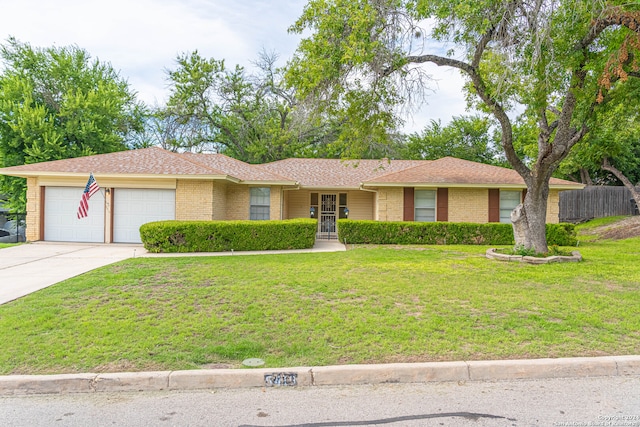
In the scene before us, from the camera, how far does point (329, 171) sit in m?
22.2

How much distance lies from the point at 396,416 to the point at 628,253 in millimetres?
12303

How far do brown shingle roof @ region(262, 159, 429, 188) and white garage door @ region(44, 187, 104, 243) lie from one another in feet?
27.9

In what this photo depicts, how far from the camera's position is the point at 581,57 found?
9352 mm

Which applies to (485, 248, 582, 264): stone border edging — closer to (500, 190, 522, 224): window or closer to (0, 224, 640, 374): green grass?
(0, 224, 640, 374): green grass

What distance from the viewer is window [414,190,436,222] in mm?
17781

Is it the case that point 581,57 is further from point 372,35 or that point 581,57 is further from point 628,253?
→ point 628,253

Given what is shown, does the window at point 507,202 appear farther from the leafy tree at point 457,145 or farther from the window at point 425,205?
the leafy tree at point 457,145

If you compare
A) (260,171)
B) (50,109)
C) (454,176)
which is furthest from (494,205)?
(50,109)

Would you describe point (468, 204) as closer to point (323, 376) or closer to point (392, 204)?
point (392, 204)

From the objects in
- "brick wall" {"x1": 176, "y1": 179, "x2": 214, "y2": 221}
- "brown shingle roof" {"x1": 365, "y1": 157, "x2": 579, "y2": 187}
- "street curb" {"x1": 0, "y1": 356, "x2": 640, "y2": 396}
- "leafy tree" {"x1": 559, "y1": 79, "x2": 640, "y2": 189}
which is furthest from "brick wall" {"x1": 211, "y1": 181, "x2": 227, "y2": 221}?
"leafy tree" {"x1": 559, "y1": 79, "x2": 640, "y2": 189}

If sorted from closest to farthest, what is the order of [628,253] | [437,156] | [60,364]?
[60,364]
[628,253]
[437,156]

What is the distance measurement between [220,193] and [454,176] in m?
10.2

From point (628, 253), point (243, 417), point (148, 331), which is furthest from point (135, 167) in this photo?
point (628, 253)

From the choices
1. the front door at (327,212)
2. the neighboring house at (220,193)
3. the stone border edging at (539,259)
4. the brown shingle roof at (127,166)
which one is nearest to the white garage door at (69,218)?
the neighboring house at (220,193)
